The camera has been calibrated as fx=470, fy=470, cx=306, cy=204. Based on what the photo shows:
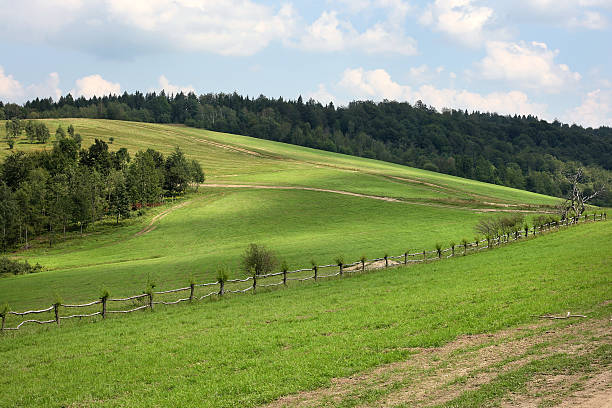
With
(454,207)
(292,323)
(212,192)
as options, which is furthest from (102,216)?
(292,323)

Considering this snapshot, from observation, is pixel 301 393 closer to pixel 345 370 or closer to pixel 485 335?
pixel 345 370

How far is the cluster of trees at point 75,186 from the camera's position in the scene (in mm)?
79750

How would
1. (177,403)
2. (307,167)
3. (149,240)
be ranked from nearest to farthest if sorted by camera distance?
1. (177,403)
2. (149,240)
3. (307,167)

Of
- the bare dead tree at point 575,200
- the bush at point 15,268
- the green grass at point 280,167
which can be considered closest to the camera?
the bush at point 15,268

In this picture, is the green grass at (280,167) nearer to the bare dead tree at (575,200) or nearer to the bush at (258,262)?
the bare dead tree at (575,200)

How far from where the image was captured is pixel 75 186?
90062 millimetres

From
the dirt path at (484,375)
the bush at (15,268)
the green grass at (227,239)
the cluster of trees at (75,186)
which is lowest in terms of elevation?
the bush at (15,268)

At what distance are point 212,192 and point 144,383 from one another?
288 ft

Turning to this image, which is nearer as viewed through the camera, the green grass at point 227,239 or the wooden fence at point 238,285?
the wooden fence at point 238,285

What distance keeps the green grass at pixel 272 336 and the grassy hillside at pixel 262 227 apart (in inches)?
485

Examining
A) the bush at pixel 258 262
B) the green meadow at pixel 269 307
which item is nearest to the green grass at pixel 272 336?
the green meadow at pixel 269 307

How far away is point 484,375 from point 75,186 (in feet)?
299

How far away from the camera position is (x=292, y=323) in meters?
23.4

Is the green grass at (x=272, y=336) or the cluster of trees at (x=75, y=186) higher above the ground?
the cluster of trees at (x=75, y=186)
